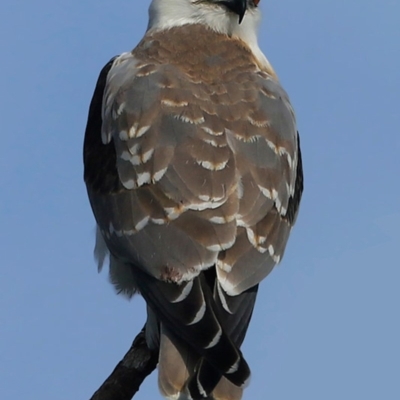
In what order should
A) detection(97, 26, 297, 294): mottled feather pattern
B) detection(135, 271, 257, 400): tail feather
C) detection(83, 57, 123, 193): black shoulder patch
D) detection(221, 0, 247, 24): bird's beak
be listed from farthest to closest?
detection(221, 0, 247, 24): bird's beak
detection(83, 57, 123, 193): black shoulder patch
detection(97, 26, 297, 294): mottled feather pattern
detection(135, 271, 257, 400): tail feather

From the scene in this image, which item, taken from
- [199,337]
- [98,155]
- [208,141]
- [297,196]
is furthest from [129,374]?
[297,196]

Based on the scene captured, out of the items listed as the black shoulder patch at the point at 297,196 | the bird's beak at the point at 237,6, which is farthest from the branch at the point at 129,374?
the bird's beak at the point at 237,6

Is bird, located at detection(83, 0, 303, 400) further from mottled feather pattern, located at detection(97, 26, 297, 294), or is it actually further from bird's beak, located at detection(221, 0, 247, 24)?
bird's beak, located at detection(221, 0, 247, 24)

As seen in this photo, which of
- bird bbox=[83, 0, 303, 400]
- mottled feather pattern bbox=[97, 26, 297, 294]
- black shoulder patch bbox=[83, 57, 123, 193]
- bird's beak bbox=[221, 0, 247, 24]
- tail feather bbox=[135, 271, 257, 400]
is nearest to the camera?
tail feather bbox=[135, 271, 257, 400]

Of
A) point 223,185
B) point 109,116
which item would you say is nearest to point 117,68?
point 109,116

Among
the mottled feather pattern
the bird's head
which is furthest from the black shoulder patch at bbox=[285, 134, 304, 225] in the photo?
the bird's head

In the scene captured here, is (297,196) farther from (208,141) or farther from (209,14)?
(209,14)

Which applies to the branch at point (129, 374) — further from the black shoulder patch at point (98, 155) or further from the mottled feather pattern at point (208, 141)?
the black shoulder patch at point (98, 155)
